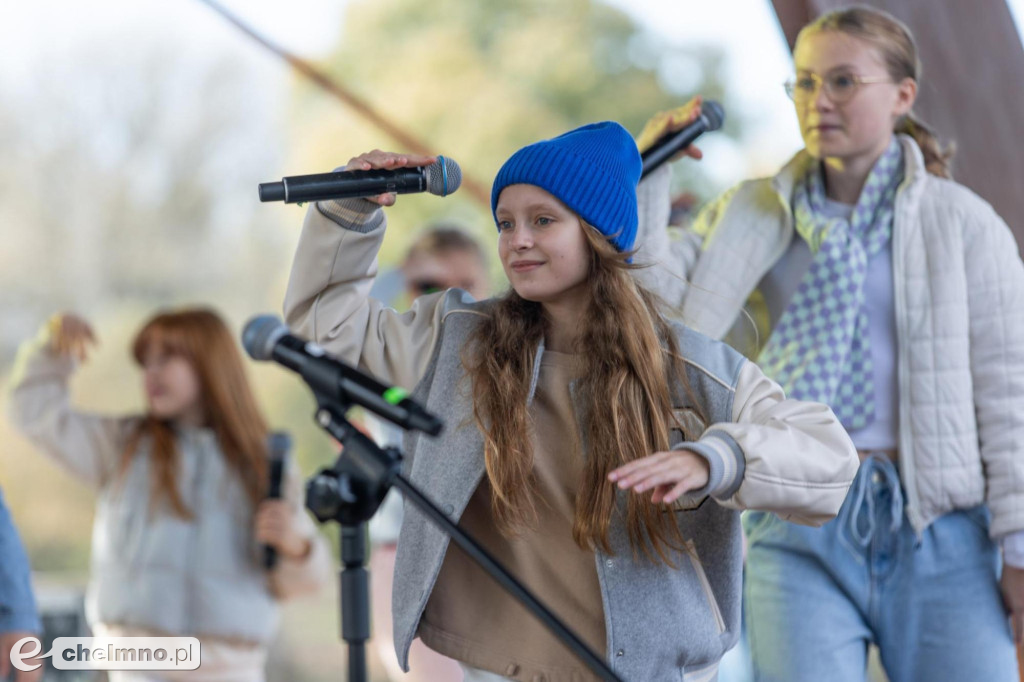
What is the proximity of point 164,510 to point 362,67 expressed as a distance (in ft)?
26.6

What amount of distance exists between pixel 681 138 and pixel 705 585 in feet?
2.95

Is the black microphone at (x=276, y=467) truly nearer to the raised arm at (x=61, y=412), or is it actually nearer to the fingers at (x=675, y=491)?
the raised arm at (x=61, y=412)

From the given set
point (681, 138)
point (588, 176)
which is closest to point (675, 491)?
point (588, 176)

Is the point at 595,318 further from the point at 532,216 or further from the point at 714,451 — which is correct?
the point at 714,451

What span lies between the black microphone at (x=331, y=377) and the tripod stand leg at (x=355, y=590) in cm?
15

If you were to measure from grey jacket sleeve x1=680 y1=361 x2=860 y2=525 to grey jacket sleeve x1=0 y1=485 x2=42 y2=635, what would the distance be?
4.19ft

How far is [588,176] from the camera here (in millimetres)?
1833

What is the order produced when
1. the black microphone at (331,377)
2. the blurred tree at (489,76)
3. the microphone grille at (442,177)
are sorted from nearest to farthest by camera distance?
the black microphone at (331,377) < the microphone grille at (442,177) < the blurred tree at (489,76)

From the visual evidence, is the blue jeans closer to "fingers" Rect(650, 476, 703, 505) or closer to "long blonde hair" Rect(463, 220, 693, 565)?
"long blonde hair" Rect(463, 220, 693, 565)

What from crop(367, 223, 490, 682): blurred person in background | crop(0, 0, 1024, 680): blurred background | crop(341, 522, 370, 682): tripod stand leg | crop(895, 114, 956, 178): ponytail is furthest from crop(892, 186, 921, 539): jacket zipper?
crop(0, 0, 1024, 680): blurred background

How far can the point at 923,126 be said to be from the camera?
2.45 meters

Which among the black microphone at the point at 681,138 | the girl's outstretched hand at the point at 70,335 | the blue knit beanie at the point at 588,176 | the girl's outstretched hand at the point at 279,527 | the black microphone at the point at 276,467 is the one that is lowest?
the girl's outstretched hand at the point at 279,527

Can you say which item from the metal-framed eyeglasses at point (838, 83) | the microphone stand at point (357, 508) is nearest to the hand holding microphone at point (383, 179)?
the microphone stand at point (357, 508)

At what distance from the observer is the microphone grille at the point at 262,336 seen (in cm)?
141
